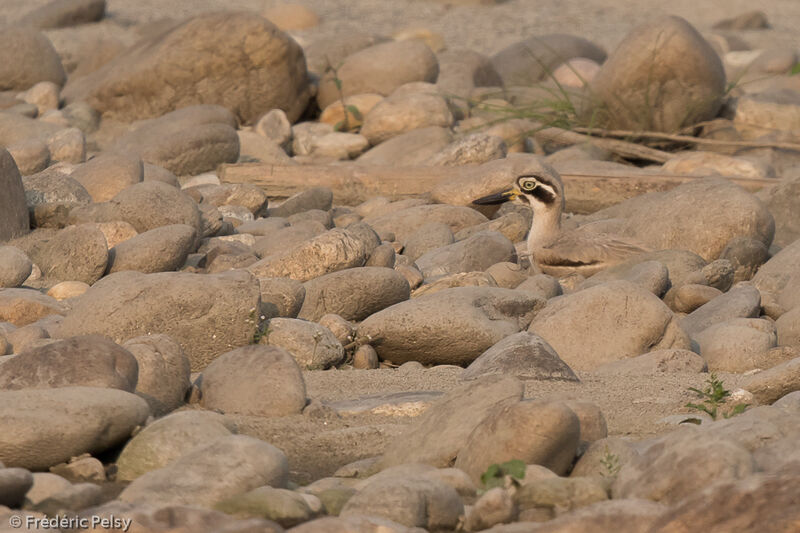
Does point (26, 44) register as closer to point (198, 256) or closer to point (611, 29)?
point (198, 256)

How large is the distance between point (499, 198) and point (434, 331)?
2504 mm

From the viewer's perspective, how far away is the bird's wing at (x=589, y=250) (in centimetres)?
686

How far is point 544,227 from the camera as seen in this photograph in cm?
723

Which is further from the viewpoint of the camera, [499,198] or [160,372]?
[499,198]

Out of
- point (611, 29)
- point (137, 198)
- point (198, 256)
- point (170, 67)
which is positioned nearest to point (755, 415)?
point (198, 256)

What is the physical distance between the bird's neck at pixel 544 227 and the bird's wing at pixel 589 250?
0.12m

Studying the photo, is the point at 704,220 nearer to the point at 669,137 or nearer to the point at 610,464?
the point at 669,137

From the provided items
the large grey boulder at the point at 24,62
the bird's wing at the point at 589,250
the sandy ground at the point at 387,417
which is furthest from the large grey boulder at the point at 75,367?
the large grey boulder at the point at 24,62

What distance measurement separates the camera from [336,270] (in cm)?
645

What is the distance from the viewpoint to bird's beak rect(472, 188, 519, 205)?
751 centimetres

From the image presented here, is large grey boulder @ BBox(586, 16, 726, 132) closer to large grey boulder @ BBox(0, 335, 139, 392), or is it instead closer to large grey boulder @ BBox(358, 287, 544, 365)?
large grey boulder @ BBox(358, 287, 544, 365)

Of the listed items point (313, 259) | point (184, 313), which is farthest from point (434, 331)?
point (313, 259)

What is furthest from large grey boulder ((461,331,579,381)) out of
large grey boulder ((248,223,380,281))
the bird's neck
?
the bird's neck

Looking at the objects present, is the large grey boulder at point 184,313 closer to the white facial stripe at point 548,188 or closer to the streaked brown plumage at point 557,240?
the streaked brown plumage at point 557,240
